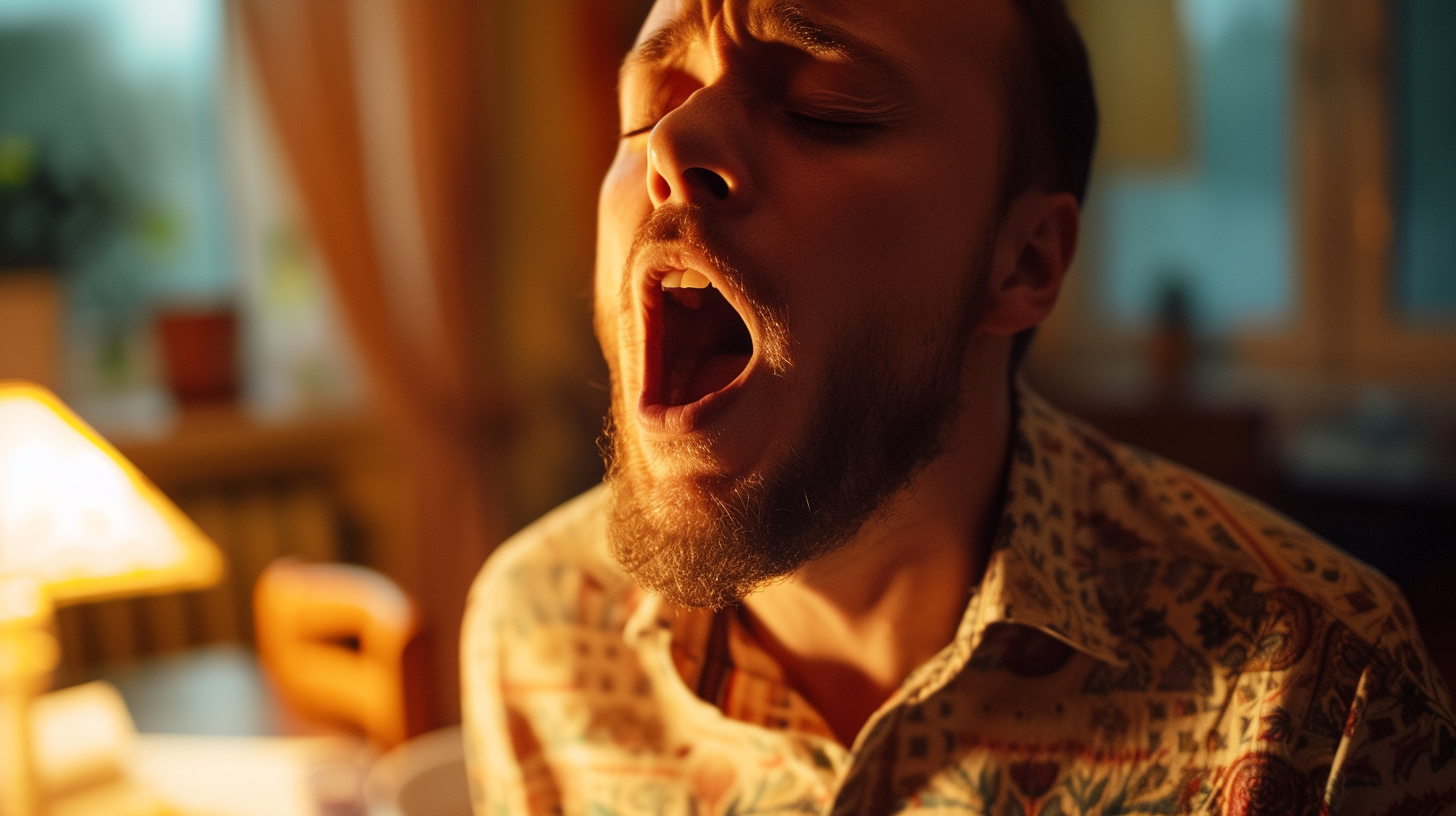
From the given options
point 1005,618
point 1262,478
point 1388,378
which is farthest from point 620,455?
point 1388,378

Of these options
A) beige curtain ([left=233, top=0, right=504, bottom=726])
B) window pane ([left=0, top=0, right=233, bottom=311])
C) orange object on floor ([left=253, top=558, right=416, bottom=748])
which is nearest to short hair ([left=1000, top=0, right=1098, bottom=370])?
orange object on floor ([left=253, top=558, right=416, bottom=748])

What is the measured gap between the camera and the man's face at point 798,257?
780 mm

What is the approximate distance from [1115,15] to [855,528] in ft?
9.92

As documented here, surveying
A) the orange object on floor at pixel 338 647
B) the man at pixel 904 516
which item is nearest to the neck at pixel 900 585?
the man at pixel 904 516

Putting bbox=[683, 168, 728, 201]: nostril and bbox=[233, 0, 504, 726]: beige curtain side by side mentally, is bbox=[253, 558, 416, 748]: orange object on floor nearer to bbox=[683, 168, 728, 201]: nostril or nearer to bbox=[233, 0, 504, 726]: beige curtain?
bbox=[233, 0, 504, 726]: beige curtain

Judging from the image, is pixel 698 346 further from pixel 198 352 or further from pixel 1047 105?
pixel 198 352

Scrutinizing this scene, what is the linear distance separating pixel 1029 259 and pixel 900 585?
Answer: 26cm

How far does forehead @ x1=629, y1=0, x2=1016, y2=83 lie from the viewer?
79cm

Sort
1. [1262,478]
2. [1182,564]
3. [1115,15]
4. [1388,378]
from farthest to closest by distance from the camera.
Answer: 1. [1115,15]
2. [1388,378]
3. [1262,478]
4. [1182,564]

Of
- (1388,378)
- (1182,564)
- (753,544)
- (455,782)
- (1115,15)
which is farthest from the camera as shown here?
(1115,15)

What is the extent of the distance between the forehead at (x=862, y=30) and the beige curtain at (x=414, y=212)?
197 cm

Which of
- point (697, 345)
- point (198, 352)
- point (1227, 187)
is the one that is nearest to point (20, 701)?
point (697, 345)

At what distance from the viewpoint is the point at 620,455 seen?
857 mm

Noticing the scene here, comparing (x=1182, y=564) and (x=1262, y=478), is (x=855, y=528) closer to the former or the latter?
(x=1182, y=564)
